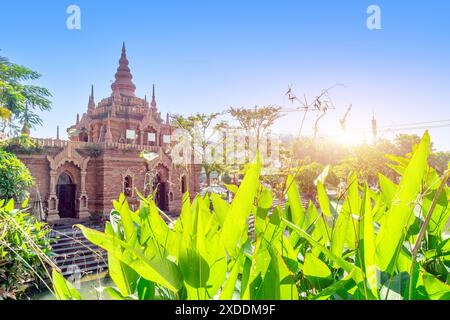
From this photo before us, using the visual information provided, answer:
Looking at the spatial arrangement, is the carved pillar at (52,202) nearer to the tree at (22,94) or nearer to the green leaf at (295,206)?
the tree at (22,94)

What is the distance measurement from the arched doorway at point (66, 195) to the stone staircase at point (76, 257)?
1.25 metres

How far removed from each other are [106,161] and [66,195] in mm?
1812

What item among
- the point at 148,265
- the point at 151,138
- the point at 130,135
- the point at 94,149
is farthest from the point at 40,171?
the point at 148,265

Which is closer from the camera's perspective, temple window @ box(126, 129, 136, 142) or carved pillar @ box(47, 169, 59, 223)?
carved pillar @ box(47, 169, 59, 223)

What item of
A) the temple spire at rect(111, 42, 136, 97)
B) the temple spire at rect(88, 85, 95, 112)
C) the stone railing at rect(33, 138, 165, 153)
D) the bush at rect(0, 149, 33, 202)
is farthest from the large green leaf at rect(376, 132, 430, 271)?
the temple spire at rect(111, 42, 136, 97)

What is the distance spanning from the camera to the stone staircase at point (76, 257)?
0.67 metres

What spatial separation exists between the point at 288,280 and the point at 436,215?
435mm

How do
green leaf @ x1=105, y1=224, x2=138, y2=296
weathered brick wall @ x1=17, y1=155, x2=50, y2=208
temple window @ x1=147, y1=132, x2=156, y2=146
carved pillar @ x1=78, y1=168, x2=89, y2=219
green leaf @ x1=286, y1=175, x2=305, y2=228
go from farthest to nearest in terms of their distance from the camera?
1. temple window @ x1=147, y1=132, x2=156, y2=146
2. carved pillar @ x1=78, y1=168, x2=89, y2=219
3. weathered brick wall @ x1=17, y1=155, x2=50, y2=208
4. green leaf @ x1=286, y1=175, x2=305, y2=228
5. green leaf @ x1=105, y1=224, x2=138, y2=296

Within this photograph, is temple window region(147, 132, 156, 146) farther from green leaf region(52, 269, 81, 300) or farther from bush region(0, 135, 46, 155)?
green leaf region(52, 269, 81, 300)

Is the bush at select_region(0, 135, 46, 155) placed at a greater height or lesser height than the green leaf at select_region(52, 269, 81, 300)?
greater

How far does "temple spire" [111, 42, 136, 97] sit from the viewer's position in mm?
14296

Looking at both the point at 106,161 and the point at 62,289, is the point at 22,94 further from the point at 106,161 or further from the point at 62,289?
the point at 62,289

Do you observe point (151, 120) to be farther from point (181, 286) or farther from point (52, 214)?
point (181, 286)
